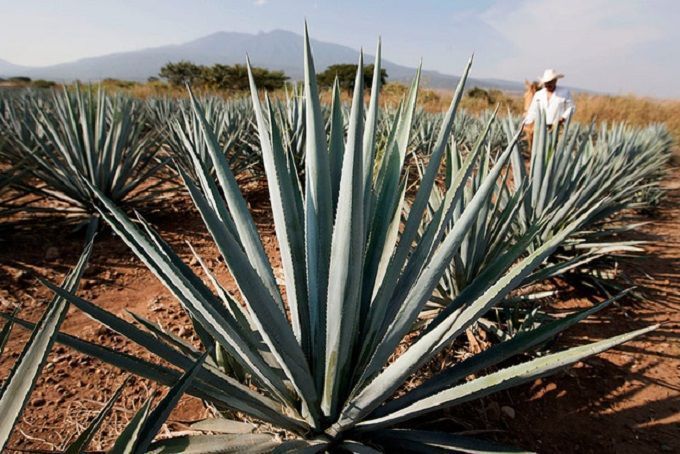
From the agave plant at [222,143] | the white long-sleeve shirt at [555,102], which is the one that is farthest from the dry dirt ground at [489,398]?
the white long-sleeve shirt at [555,102]

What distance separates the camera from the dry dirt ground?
4.94ft

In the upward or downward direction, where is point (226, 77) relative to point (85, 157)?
downward

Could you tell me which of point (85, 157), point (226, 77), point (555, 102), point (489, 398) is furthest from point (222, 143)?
point (226, 77)

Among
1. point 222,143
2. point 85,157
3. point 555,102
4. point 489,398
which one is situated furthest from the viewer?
point 555,102

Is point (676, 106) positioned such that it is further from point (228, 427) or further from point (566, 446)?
point (228, 427)

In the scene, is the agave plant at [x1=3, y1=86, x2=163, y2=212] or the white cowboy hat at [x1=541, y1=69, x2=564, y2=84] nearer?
the agave plant at [x1=3, y1=86, x2=163, y2=212]

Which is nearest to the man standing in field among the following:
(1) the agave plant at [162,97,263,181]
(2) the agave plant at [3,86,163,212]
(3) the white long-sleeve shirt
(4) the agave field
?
(3) the white long-sleeve shirt

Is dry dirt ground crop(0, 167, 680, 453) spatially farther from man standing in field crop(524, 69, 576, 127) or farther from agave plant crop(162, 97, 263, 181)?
man standing in field crop(524, 69, 576, 127)

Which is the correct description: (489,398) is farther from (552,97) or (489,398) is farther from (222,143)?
(552,97)

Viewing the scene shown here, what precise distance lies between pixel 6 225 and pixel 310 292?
310cm

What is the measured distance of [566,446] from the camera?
149cm

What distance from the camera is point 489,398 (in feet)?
5.51

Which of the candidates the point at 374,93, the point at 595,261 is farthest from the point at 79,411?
the point at 595,261

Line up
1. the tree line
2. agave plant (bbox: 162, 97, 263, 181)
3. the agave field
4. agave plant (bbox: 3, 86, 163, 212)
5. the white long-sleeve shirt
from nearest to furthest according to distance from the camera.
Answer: the agave field → agave plant (bbox: 3, 86, 163, 212) → agave plant (bbox: 162, 97, 263, 181) → the white long-sleeve shirt → the tree line
